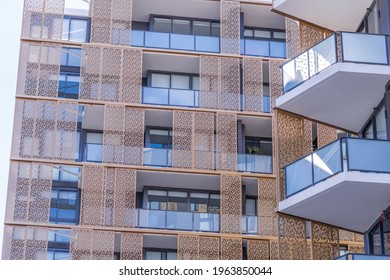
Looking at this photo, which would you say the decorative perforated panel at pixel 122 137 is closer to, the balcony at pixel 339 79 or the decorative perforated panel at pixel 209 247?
the decorative perforated panel at pixel 209 247

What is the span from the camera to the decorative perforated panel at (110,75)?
47094 mm

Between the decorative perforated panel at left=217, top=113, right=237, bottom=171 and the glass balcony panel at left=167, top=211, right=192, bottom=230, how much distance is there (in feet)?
8.53

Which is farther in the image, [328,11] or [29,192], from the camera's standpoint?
[29,192]

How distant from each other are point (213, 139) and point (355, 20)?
1862 cm

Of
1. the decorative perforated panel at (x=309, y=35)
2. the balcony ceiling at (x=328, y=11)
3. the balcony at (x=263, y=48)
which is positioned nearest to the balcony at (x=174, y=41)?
the balcony at (x=263, y=48)

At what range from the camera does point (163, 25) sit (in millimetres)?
50062

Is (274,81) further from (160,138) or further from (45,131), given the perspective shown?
(45,131)

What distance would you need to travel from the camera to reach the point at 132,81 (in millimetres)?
47375

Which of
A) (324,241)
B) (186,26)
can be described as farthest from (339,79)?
(186,26)

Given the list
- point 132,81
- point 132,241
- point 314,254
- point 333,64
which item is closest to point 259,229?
point 132,241

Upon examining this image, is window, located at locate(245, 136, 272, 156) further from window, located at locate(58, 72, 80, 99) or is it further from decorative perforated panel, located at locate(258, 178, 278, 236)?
window, located at locate(58, 72, 80, 99)

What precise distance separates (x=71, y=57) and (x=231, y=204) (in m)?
9.38

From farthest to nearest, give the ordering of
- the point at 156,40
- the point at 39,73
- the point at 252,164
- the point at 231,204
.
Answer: the point at 156,40
the point at 39,73
the point at 252,164
the point at 231,204

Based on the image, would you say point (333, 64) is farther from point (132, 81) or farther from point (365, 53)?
point (132, 81)
